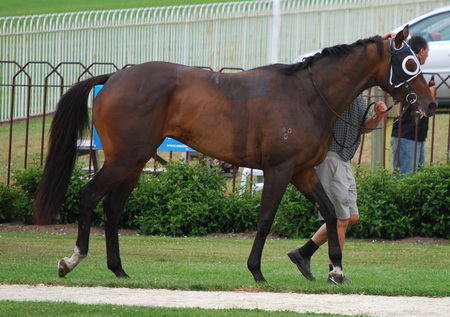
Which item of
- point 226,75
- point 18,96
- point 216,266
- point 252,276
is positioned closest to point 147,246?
point 216,266

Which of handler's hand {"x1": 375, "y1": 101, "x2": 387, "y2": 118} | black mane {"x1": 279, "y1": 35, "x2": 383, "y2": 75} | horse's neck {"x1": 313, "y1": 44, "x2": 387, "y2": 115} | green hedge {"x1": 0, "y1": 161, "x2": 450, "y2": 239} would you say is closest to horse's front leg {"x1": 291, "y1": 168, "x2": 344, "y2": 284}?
horse's neck {"x1": 313, "y1": 44, "x2": 387, "y2": 115}

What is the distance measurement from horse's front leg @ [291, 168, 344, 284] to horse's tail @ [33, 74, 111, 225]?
6.72ft

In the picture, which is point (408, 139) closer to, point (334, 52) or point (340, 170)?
point (340, 170)

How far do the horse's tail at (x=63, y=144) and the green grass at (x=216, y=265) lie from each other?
2.37 feet

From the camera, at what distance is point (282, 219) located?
10242 millimetres

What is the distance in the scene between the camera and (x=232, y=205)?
10453mm

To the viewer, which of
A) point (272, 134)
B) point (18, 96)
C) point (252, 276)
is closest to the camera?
point (272, 134)

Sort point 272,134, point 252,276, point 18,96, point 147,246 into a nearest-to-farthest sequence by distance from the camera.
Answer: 1. point 272,134
2. point 252,276
3. point 147,246
4. point 18,96

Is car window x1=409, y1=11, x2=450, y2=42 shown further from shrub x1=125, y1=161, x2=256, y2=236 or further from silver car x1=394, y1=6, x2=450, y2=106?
shrub x1=125, y1=161, x2=256, y2=236

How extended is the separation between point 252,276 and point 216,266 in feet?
2.62

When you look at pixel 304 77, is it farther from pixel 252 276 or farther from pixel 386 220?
pixel 386 220

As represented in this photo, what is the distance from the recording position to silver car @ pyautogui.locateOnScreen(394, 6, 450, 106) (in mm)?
13586

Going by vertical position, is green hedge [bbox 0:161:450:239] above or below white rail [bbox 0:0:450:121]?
below

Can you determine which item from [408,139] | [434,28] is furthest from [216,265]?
[434,28]
